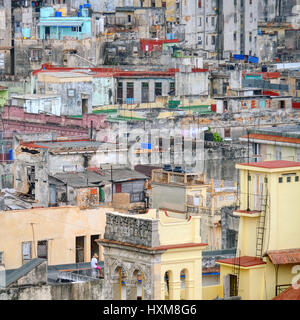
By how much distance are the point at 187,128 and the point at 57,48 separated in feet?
96.5

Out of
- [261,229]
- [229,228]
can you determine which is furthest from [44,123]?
[261,229]

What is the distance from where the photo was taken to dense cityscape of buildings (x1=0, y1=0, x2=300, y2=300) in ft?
137

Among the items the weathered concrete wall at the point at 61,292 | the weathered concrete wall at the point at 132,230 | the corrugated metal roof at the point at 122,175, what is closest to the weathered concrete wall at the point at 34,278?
the weathered concrete wall at the point at 61,292

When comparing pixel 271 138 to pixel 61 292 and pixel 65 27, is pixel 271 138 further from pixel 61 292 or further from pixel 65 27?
pixel 65 27

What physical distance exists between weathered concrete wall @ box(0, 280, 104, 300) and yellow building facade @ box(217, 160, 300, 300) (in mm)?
3803

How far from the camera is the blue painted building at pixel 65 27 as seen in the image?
111m

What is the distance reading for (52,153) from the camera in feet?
211

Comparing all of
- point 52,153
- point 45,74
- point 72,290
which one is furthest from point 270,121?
point 72,290

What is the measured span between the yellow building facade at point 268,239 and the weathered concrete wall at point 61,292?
150 inches

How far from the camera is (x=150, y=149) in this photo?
71938mm

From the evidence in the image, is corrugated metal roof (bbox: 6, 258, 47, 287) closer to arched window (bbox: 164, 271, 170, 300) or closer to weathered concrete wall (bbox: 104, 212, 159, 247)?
weathered concrete wall (bbox: 104, 212, 159, 247)

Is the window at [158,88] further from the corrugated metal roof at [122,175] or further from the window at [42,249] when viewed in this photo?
the window at [42,249]

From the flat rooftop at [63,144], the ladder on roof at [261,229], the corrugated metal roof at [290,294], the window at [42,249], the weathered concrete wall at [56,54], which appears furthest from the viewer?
the weathered concrete wall at [56,54]

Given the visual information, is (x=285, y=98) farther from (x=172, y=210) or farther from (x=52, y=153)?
(x=172, y=210)
